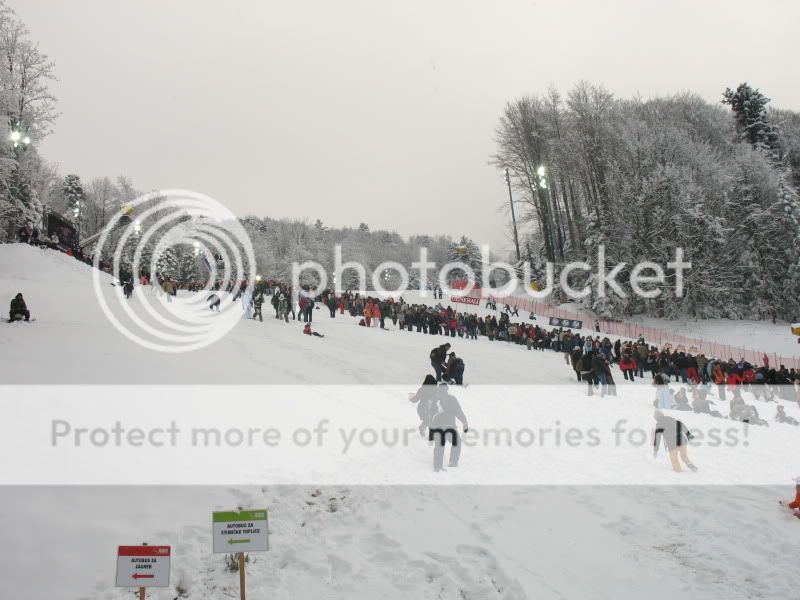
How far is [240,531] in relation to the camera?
14.5ft

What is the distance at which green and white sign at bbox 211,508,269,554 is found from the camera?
432 cm

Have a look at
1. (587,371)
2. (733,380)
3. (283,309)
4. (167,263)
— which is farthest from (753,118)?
(167,263)

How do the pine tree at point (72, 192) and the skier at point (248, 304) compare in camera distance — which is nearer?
the skier at point (248, 304)

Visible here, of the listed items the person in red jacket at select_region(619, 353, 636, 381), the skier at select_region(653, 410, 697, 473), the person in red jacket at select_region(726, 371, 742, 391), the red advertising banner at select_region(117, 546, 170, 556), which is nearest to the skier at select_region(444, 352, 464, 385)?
the skier at select_region(653, 410, 697, 473)

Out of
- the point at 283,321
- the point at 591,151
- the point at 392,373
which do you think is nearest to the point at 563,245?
the point at 591,151

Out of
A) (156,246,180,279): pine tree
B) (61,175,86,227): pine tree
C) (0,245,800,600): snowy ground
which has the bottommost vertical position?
(0,245,800,600): snowy ground

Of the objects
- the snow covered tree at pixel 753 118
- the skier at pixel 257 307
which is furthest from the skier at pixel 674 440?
the snow covered tree at pixel 753 118

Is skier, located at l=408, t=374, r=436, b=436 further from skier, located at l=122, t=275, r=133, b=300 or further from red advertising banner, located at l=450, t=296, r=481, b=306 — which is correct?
red advertising banner, located at l=450, t=296, r=481, b=306

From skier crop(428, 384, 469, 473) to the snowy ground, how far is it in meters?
0.28

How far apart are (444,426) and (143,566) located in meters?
5.51

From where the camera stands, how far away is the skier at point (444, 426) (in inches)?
337

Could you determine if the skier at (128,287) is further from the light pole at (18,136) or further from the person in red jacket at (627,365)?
the person in red jacket at (627,365)

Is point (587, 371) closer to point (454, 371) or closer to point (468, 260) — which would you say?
point (454, 371)

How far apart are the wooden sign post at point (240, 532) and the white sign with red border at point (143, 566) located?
1.39 ft
